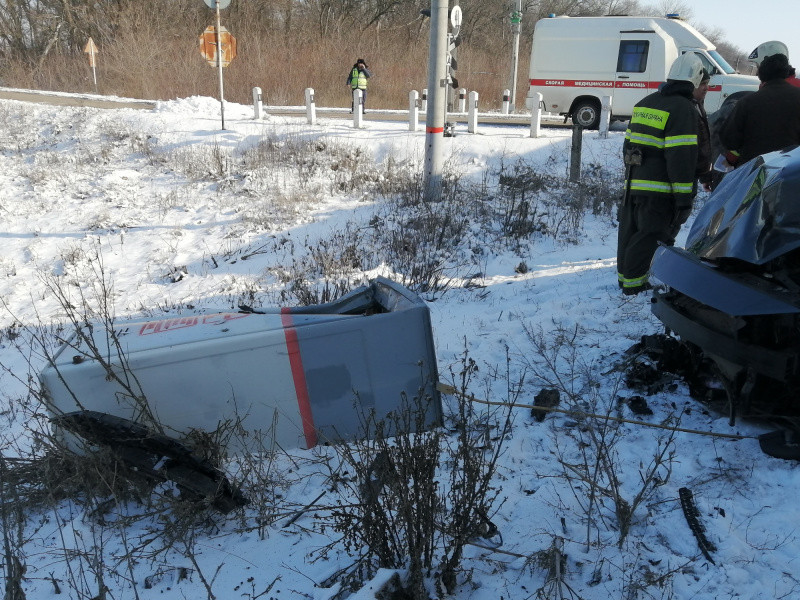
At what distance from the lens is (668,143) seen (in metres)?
5.30

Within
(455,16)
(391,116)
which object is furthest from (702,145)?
(391,116)

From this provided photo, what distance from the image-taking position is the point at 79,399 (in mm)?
3193

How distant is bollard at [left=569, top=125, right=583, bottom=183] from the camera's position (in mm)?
10320

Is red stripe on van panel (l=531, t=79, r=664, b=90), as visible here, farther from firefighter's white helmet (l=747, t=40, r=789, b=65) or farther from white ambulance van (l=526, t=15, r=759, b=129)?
firefighter's white helmet (l=747, t=40, r=789, b=65)

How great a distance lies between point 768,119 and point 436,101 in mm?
4550

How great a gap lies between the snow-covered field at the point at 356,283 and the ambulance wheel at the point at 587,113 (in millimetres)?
2540

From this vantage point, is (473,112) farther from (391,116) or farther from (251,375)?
(251,375)

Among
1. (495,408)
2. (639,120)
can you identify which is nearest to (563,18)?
(639,120)

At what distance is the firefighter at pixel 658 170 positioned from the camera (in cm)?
524

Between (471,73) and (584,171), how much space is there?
1601cm

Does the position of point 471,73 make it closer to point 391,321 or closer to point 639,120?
point 639,120

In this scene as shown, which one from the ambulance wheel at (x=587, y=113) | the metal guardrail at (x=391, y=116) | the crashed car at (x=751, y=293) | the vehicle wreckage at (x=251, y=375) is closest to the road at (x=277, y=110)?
the metal guardrail at (x=391, y=116)

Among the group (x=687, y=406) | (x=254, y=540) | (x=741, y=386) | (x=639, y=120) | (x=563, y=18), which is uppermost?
(x=563, y=18)

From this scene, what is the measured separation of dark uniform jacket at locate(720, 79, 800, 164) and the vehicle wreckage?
4.01 m
